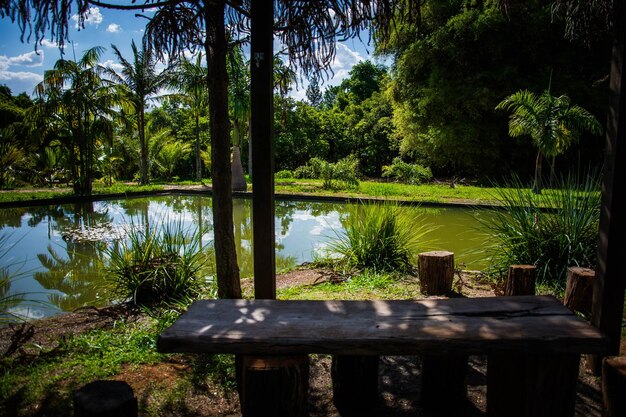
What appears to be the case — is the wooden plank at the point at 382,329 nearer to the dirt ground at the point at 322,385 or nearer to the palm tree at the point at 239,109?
the dirt ground at the point at 322,385

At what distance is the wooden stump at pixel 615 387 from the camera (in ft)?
4.99

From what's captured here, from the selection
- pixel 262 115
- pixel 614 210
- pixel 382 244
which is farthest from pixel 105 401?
pixel 382 244

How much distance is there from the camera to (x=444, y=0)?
15.3 m

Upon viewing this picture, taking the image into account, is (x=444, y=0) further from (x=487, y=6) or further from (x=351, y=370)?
(x=351, y=370)

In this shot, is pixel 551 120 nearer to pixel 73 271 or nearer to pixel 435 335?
pixel 435 335

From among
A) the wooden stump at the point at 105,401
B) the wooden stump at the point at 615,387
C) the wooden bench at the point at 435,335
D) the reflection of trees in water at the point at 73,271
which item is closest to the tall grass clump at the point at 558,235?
the wooden bench at the point at 435,335

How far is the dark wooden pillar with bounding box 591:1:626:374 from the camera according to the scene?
77.4 inches

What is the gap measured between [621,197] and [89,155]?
44.0 feet

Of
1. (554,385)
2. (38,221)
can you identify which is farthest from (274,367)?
(38,221)

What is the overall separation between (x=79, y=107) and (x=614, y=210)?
503 inches

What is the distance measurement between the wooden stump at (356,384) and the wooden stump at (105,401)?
100cm

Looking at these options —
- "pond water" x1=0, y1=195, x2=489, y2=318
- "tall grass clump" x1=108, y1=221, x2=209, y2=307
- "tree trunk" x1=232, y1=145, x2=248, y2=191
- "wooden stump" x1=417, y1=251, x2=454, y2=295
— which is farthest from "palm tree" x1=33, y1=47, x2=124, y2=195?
"wooden stump" x1=417, y1=251, x2=454, y2=295

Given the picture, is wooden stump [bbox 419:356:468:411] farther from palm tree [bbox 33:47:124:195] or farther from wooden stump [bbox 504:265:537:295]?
palm tree [bbox 33:47:124:195]

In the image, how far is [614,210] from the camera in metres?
2.02
